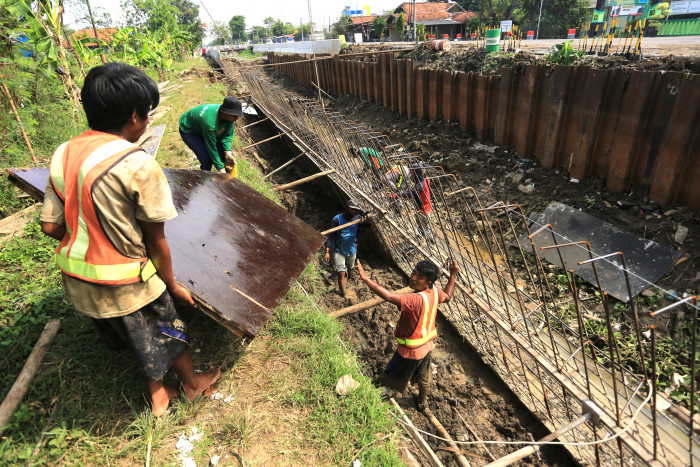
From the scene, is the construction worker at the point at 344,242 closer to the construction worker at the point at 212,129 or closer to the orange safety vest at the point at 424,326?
the construction worker at the point at 212,129

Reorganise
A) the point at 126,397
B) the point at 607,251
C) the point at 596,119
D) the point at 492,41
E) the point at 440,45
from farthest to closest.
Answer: the point at 440,45, the point at 492,41, the point at 596,119, the point at 607,251, the point at 126,397

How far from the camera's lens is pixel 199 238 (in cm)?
268

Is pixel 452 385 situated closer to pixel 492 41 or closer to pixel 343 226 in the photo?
pixel 343 226

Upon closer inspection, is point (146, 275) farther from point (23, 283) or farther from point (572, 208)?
point (572, 208)

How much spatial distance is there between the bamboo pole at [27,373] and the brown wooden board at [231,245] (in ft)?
3.36

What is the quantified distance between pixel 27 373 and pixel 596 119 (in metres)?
6.94

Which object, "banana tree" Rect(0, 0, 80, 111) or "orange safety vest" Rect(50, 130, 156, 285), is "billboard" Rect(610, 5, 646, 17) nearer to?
"banana tree" Rect(0, 0, 80, 111)

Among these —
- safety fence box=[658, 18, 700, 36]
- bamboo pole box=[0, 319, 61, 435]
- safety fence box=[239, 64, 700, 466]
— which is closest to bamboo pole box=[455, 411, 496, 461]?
safety fence box=[239, 64, 700, 466]

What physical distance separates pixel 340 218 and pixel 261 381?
8.65 ft

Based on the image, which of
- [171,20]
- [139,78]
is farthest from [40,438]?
[171,20]

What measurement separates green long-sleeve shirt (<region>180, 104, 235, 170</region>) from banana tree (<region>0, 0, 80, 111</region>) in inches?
174

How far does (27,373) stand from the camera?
7.37ft

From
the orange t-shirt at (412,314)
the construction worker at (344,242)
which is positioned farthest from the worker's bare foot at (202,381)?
the construction worker at (344,242)

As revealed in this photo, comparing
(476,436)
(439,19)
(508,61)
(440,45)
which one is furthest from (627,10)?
(476,436)
